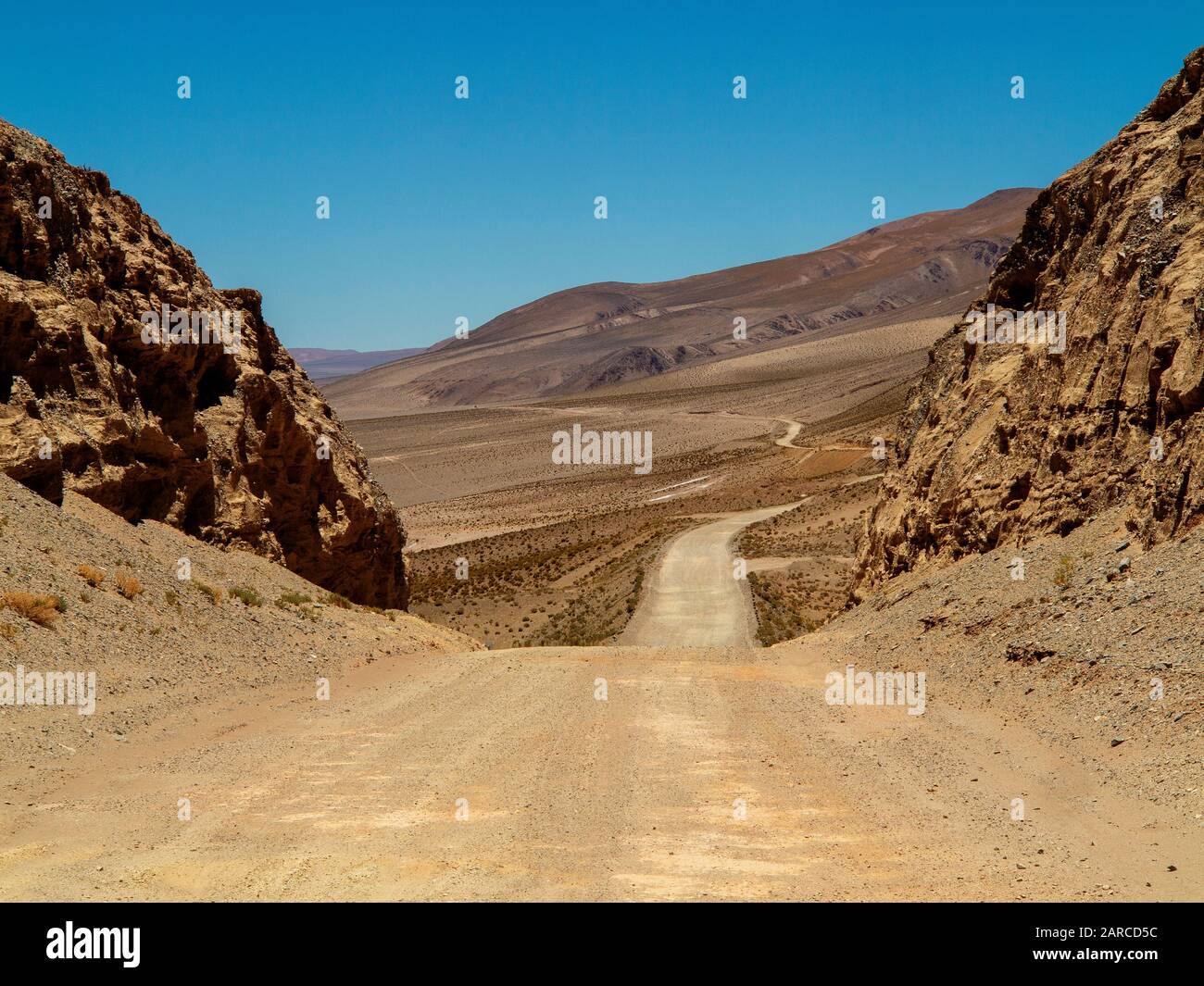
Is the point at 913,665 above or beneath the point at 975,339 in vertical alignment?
beneath

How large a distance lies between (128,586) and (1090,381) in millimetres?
13721

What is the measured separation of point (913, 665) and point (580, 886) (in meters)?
8.41

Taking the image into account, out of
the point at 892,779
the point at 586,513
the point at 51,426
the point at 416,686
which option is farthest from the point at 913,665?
the point at 586,513

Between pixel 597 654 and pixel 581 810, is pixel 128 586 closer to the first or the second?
pixel 581 810

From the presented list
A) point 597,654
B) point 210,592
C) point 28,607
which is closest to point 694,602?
point 597,654

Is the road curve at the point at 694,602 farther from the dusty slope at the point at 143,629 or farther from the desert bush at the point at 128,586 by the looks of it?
the desert bush at the point at 128,586

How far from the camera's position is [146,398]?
56.7 ft

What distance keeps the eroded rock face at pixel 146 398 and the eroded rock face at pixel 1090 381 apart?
11.2 metres

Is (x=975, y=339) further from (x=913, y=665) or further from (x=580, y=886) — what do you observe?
(x=580, y=886)

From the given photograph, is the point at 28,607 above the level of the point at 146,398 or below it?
below

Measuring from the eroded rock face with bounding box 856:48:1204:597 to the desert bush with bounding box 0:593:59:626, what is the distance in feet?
41.1

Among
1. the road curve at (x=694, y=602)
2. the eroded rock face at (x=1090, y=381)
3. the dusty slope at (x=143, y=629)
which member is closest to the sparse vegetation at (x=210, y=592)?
the dusty slope at (x=143, y=629)

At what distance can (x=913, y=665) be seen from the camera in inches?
555

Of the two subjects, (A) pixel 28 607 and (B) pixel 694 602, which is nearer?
(A) pixel 28 607
